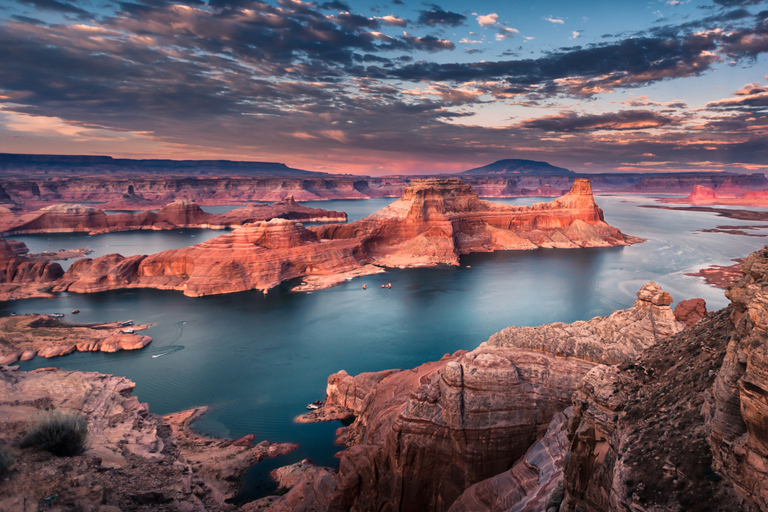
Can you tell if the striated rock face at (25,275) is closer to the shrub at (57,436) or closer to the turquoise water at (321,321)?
the turquoise water at (321,321)

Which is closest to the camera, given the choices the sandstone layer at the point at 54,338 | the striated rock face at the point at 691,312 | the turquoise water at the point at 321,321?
the striated rock face at the point at 691,312

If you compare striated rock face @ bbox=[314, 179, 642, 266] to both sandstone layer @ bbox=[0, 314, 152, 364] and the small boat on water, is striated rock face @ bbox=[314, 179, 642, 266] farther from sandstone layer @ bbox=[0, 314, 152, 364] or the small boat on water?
the small boat on water

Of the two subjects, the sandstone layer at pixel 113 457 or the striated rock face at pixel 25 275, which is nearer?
the sandstone layer at pixel 113 457

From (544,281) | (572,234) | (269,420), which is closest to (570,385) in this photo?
(269,420)

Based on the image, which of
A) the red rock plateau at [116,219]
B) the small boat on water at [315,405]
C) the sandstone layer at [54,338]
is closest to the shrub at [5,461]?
the small boat on water at [315,405]

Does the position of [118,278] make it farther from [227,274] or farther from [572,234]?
[572,234]

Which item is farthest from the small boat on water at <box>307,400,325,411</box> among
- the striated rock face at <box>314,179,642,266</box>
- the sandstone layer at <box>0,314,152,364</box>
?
the striated rock face at <box>314,179,642,266</box>
